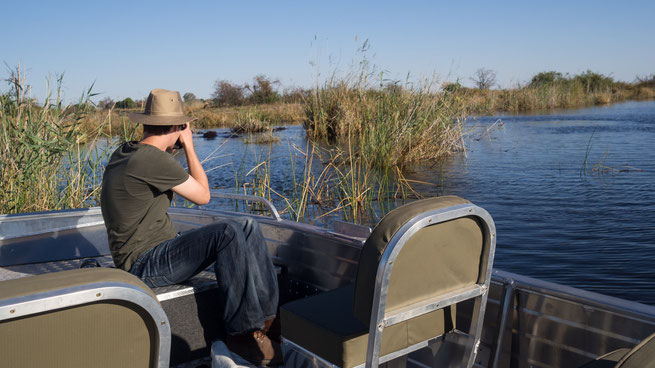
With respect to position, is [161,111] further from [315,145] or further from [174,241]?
[315,145]

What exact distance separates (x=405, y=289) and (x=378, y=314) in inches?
5.3

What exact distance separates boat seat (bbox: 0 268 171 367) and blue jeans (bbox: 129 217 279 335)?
114 centimetres

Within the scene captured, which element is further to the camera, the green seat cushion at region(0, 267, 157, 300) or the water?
the water

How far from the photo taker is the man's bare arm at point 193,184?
2.52 m

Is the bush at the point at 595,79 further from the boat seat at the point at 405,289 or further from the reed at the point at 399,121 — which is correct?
the boat seat at the point at 405,289

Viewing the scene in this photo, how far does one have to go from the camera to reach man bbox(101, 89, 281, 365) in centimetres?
238

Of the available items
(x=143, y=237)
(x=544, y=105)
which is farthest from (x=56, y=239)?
(x=544, y=105)

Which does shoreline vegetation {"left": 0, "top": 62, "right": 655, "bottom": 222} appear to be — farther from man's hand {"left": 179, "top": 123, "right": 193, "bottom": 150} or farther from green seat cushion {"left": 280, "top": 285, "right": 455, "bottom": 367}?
green seat cushion {"left": 280, "top": 285, "right": 455, "bottom": 367}

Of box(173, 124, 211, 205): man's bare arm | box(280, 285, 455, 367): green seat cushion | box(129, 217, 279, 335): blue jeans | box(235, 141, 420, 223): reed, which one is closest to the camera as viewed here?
box(280, 285, 455, 367): green seat cushion

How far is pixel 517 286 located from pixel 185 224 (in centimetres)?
226

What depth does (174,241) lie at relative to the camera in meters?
2.47

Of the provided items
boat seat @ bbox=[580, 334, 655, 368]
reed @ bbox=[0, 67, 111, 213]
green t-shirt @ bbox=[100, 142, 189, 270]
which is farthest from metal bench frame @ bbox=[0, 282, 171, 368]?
reed @ bbox=[0, 67, 111, 213]

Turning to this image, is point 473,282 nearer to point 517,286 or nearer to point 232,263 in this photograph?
point 517,286

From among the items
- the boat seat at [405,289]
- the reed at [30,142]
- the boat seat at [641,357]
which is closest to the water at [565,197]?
the reed at [30,142]
